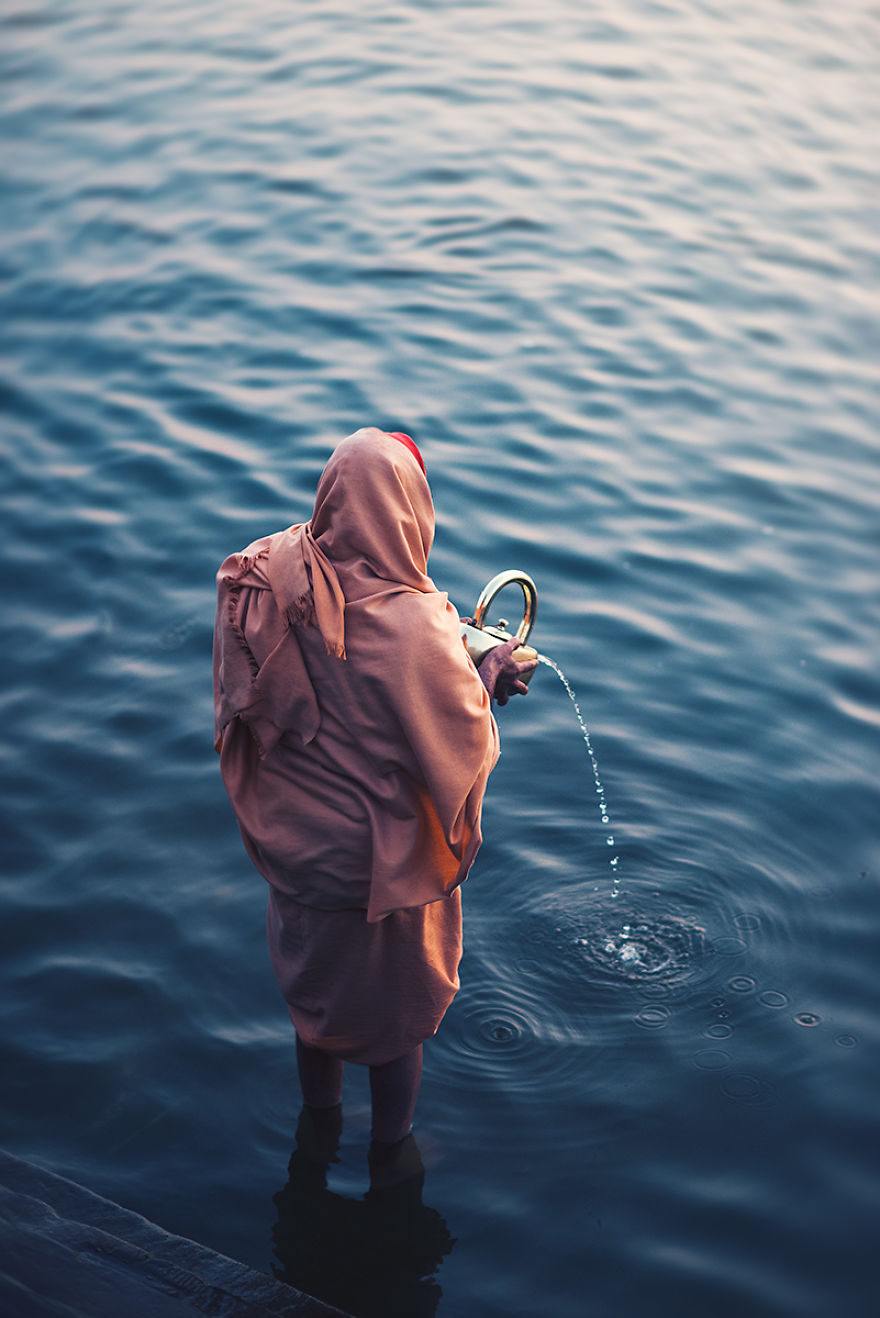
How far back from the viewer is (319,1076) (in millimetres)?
3619

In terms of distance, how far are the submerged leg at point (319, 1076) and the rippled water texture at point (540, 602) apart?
181 mm

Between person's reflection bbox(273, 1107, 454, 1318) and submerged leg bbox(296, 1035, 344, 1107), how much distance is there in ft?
0.24

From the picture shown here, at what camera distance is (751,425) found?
746 centimetres

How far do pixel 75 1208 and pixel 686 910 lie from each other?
214cm

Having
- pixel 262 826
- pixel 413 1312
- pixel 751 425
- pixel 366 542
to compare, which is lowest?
pixel 413 1312

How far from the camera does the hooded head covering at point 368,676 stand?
284 centimetres

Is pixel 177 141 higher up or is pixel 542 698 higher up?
pixel 177 141

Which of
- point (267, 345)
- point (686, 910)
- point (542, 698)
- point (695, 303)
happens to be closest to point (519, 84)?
point (695, 303)

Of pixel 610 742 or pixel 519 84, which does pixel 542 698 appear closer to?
pixel 610 742

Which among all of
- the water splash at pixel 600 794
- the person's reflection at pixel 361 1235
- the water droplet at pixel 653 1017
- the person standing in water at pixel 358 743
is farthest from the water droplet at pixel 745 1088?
the person standing in water at pixel 358 743

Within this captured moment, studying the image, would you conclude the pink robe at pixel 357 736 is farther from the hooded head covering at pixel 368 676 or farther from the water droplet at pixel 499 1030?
the water droplet at pixel 499 1030

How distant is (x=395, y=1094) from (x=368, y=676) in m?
1.25

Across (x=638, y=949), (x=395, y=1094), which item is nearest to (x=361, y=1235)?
(x=395, y=1094)

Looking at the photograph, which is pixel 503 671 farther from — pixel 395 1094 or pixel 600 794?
pixel 600 794
